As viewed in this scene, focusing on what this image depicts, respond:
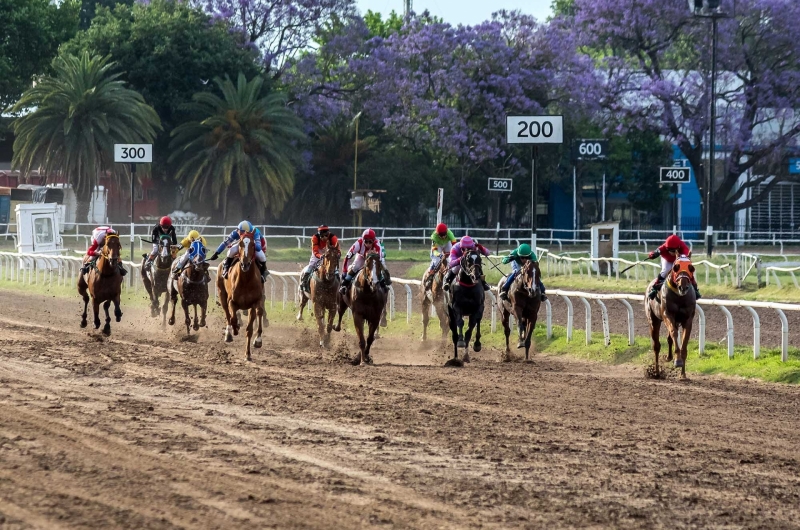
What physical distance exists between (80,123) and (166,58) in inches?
236

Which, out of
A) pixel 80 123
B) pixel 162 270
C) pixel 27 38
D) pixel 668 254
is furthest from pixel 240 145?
pixel 668 254

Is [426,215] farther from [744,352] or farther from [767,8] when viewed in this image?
[744,352]

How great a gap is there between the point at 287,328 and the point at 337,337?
2175 mm

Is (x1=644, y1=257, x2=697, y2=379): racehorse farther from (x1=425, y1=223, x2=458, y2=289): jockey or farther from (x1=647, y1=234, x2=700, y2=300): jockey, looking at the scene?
(x1=425, y1=223, x2=458, y2=289): jockey

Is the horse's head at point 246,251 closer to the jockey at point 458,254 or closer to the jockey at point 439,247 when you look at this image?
the jockey at point 458,254

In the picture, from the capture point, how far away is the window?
35469mm

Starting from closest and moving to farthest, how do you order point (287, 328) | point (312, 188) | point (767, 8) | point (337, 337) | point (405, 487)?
1. point (405, 487)
2. point (337, 337)
3. point (287, 328)
4. point (767, 8)
5. point (312, 188)

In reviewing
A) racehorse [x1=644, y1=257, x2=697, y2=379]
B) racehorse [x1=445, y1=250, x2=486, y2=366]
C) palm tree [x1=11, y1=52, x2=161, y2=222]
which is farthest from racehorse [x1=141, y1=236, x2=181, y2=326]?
palm tree [x1=11, y1=52, x2=161, y2=222]

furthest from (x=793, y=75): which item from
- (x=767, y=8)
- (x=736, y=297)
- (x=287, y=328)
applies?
(x=287, y=328)

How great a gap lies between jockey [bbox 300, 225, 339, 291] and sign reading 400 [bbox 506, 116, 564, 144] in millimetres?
2805

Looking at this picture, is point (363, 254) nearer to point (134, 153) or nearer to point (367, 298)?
point (367, 298)

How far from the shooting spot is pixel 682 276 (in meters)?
13.7

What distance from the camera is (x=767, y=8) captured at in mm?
47000

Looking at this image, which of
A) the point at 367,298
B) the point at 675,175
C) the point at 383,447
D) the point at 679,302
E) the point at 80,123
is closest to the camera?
the point at 383,447
